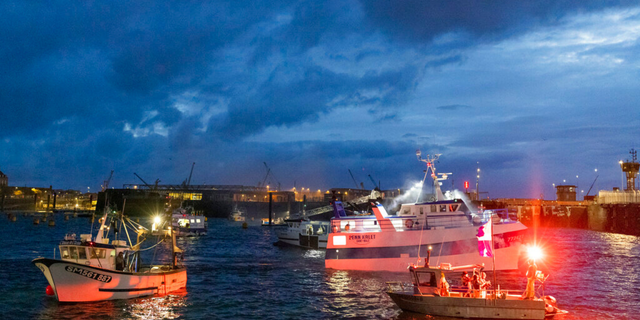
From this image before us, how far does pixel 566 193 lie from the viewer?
15438 centimetres

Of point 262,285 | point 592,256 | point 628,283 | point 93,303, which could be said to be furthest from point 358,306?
point 592,256

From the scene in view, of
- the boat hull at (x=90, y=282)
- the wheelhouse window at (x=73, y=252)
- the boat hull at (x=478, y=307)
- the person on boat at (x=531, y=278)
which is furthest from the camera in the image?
the wheelhouse window at (x=73, y=252)

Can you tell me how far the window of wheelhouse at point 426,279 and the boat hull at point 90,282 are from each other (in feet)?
60.9

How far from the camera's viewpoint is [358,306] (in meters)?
32.7

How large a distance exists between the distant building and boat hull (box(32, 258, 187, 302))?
499ft

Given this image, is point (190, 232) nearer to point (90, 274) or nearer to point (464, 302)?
point (90, 274)

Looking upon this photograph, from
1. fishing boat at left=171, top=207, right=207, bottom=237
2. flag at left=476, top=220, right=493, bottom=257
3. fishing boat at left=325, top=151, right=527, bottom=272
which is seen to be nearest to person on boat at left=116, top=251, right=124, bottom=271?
fishing boat at left=325, top=151, right=527, bottom=272

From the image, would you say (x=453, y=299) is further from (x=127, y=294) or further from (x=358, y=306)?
(x=127, y=294)

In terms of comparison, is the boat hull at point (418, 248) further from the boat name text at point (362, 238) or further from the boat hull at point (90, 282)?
the boat hull at point (90, 282)

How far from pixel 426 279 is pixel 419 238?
14.4 meters

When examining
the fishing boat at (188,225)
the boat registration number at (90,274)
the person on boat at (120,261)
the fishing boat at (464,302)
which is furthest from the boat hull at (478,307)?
the fishing boat at (188,225)

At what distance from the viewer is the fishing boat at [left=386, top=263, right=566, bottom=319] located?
85.9ft

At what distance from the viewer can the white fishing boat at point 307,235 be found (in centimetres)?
7344

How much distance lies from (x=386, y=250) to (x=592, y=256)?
36741 mm
